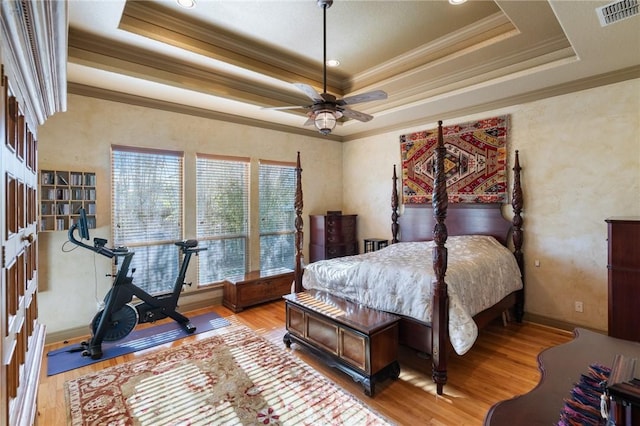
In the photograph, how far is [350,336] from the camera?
2523mm

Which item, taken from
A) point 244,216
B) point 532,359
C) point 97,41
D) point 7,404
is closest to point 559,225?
point 532,359

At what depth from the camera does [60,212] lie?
325cm

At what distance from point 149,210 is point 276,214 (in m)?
1.96

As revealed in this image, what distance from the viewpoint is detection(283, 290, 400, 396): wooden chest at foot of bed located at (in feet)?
7.90

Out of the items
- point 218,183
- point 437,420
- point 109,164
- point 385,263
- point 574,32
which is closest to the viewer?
point 437,420

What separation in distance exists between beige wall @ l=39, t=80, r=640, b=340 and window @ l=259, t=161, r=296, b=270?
1.18 meters

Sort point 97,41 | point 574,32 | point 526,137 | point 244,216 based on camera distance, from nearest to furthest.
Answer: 1. point 574,32
2. point 97,41
3. point 526,137
4. point 244,216

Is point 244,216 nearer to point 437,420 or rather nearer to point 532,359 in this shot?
point 437,420

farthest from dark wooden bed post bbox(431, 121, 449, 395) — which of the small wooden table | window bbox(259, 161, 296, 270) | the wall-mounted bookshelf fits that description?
the wall-mounted bookshelf

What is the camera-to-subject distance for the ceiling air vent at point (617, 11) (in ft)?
6.84

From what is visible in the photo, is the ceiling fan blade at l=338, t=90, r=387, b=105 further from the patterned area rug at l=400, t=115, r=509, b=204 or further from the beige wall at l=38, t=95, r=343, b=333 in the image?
the beige wall at l=38, t=95, r=343, b=333

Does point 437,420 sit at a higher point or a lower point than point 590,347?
lower

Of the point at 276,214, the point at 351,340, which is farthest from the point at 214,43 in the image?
the point at 351,340

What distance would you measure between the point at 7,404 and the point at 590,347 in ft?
8.60
